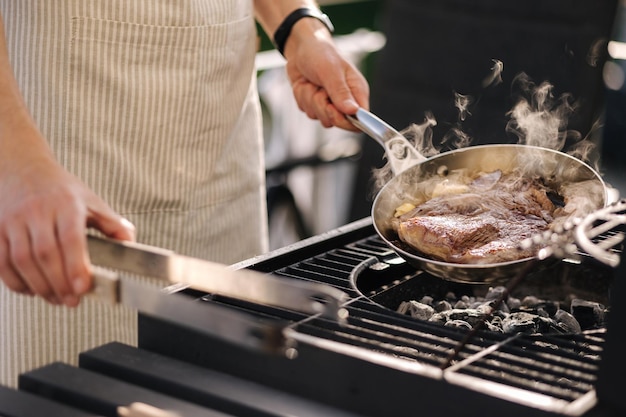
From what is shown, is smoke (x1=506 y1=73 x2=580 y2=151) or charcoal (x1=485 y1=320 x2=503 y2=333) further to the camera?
smoke (x1=506 y1=73 x2=580 y2=151)

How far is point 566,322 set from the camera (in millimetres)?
1729

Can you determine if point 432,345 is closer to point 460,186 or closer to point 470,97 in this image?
point 460,186

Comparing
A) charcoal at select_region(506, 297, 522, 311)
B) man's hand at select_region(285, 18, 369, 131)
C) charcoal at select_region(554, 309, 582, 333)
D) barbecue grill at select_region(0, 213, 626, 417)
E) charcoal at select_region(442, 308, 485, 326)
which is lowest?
charcoal at select_region(506, 297, 522, 311)

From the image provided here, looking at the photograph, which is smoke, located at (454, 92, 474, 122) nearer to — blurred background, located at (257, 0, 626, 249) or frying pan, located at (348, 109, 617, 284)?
blurred background, located at (257, 0, 626, 249)

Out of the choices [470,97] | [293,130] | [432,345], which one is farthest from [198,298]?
[293,130]

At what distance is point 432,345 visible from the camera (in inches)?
55.6

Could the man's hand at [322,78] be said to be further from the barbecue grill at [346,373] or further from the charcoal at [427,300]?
the barbecue grill at [346,373]

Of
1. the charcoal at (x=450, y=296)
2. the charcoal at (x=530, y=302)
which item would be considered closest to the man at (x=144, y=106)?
the charcoal at (x=450, y=296)

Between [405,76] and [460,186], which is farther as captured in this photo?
[405,76]

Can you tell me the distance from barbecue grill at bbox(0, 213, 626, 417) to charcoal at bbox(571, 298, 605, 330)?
0.33 metres

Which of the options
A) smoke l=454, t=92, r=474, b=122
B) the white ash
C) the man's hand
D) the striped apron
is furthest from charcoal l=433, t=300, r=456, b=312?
smoke l=454, t=92, r=474, b=122

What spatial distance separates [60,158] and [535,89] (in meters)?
2.00

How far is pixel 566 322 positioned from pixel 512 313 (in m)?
0.12

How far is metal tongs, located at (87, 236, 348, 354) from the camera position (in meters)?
0.99
